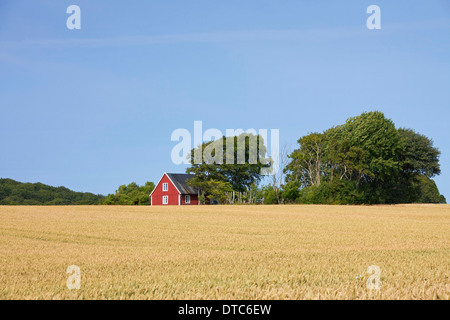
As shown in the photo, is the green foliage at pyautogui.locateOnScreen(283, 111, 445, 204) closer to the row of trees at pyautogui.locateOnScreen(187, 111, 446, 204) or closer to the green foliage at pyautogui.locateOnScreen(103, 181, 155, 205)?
the row of trees at pyautogui.locateOnScreen(187, 111, 446, 204)

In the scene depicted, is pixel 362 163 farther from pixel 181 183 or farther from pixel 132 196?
pixel 132 196

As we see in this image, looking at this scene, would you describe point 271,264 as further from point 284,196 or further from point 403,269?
point 284,196

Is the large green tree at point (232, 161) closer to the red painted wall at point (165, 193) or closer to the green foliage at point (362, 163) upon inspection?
the red painted wall at point (165, 193)

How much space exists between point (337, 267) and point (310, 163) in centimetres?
5621

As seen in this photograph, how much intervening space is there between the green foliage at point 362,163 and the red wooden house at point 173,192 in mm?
15770

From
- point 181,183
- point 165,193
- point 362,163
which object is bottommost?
point 165,193

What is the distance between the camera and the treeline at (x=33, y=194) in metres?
62.8

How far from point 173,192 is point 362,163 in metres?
28.9

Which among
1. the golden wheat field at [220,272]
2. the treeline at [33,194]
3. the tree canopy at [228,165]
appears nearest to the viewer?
the golden wheat field at [220,272]

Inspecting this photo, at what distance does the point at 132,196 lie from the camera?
Answer: 75.0m

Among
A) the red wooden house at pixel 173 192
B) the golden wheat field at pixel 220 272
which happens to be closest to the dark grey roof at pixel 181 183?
the red wooden house at pixel 173 192

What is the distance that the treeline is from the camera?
206 feet

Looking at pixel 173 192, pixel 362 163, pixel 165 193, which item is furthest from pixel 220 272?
pixel 165 193

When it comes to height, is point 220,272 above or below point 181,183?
below
